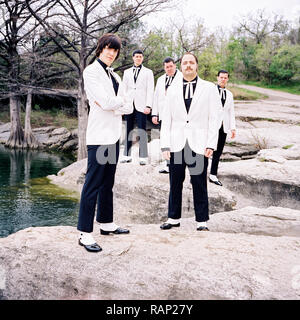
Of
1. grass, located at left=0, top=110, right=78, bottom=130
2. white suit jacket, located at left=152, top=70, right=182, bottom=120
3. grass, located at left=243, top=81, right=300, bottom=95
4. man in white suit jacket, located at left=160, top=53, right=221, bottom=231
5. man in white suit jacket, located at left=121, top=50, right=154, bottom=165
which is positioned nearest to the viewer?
man in white suit jacket, located at left=160, top=53, right=221, bottom=231

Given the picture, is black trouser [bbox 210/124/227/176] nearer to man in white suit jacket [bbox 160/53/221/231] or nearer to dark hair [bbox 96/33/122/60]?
man in white suit jacket [bbox 160/53/221/231]

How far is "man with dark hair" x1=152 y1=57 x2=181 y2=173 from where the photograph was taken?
6.46m

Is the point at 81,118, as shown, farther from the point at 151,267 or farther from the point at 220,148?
the point at 151,267

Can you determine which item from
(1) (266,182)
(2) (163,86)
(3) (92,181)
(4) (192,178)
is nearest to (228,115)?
(2) (163,86)

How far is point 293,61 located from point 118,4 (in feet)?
69.2

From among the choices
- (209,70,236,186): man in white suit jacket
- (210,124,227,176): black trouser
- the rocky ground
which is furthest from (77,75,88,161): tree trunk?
the rocky ground

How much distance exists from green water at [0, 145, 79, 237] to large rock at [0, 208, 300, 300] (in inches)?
130

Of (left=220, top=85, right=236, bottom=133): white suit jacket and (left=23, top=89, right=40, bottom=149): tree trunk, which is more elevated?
(left=220, top=85, right=236, bottom=133): white suit jacket

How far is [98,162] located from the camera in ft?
11.7

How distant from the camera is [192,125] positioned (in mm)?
4172

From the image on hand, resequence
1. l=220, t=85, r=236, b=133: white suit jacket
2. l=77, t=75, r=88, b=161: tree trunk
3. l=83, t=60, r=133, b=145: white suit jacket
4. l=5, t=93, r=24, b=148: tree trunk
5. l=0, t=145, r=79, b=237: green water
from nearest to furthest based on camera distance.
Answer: l=83, t=60, r=133, b=145: white suit jacket, l=220, t=85, r=236, b=133: white suit jacket, l=0, t=145, r=79, b=237: green water, l=77, t=75, r=88, b=161: tree trunk, l=5, t=93, r=24, b=148: tree trunk

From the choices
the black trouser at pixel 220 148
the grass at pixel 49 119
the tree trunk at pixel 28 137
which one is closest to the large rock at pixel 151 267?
the black trouser at pixel 220 148

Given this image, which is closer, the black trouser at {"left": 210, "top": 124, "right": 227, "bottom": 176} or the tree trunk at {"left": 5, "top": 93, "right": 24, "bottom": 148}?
the black trouser at {"left": 210, "top": 124, "right": 227, "bottom": 176}
